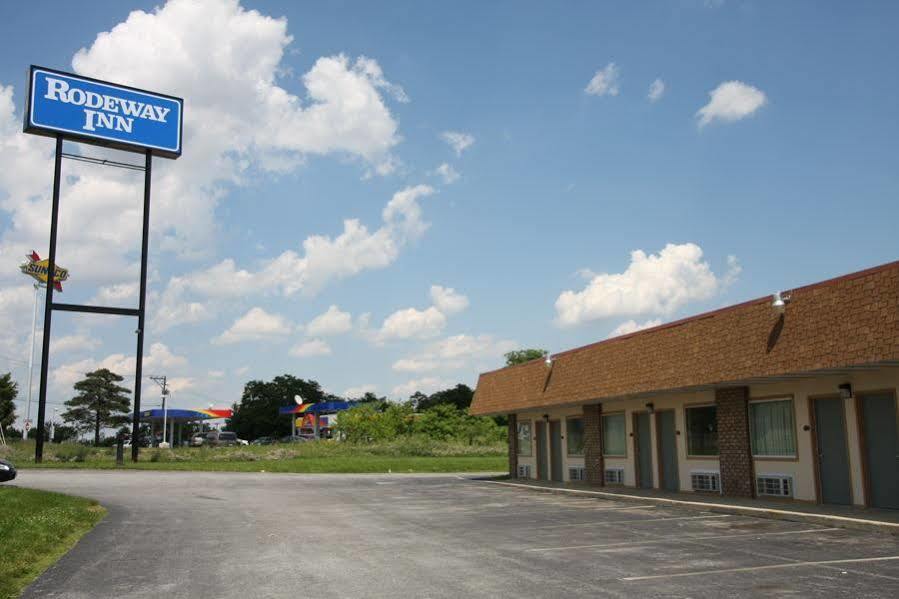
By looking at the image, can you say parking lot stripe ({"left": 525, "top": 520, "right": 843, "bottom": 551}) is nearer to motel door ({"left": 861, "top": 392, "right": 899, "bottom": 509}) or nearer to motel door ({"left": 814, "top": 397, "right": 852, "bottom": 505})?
motel door ({"left": 861, "top": 392, "right": 899, "bottom": 509})

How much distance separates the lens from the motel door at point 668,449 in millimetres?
22219

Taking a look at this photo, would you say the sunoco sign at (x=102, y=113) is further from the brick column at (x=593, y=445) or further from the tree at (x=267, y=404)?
the tree at (x=267, y=404)

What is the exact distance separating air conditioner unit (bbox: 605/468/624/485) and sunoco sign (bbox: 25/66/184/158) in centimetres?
2948

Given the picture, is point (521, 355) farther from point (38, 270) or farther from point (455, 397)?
point (38, 270)

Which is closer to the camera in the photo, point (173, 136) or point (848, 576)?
point (848, 576)

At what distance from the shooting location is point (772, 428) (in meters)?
18.6

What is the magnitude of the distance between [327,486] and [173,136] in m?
23.3

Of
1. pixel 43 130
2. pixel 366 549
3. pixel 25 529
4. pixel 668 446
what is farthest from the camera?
pixel 43 130

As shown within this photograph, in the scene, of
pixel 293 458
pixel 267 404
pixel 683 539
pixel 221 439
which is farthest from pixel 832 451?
pixel 267 404

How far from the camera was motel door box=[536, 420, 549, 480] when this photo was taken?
3050 cm

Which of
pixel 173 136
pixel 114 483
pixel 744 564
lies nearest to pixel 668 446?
pixel 744 564

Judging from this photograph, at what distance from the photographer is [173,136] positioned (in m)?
42.2

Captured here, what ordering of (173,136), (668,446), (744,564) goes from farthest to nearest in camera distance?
(173,136), (668,446), (744,564)

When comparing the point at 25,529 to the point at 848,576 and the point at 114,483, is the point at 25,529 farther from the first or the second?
the point at 114,483
